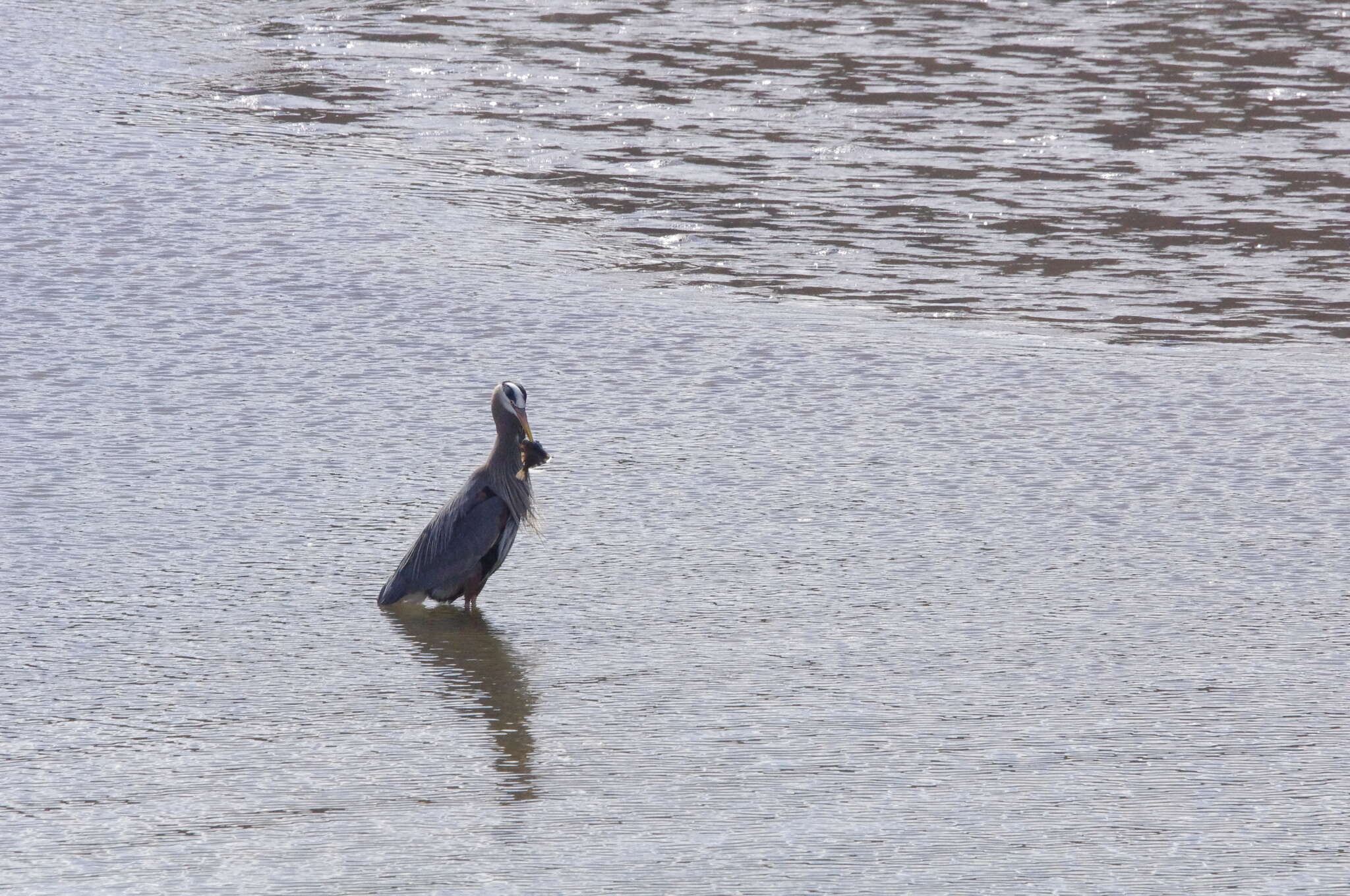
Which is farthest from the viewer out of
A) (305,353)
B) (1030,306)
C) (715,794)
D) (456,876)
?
(1030,306)

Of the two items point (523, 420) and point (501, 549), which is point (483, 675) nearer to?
point (501, 549)

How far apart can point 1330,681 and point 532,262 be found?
5.68 metres

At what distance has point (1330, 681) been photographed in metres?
5.99

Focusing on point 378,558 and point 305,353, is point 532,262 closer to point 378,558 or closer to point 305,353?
point 305,353

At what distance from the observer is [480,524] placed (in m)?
6.94

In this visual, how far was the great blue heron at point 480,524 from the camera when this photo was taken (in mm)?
6703

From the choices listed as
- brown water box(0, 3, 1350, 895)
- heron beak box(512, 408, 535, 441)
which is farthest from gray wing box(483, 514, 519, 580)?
heron beak box(512, 408, 535, 441)

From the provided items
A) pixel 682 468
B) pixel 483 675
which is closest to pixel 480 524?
pixel 483 675

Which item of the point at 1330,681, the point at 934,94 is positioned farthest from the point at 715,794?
the point at 934,94

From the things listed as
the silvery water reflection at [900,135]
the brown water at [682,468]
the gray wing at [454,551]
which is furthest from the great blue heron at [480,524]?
the silvery water reflection at [900,135]

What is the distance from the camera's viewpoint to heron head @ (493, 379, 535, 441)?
7082 millimetres

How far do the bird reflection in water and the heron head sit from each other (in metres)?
0.69

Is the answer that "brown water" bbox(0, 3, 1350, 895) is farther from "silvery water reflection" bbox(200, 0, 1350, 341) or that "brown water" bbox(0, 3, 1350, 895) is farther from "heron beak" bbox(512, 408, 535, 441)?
"heron beak" bbox(512, 408, 535, 441)

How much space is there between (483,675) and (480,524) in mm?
827
